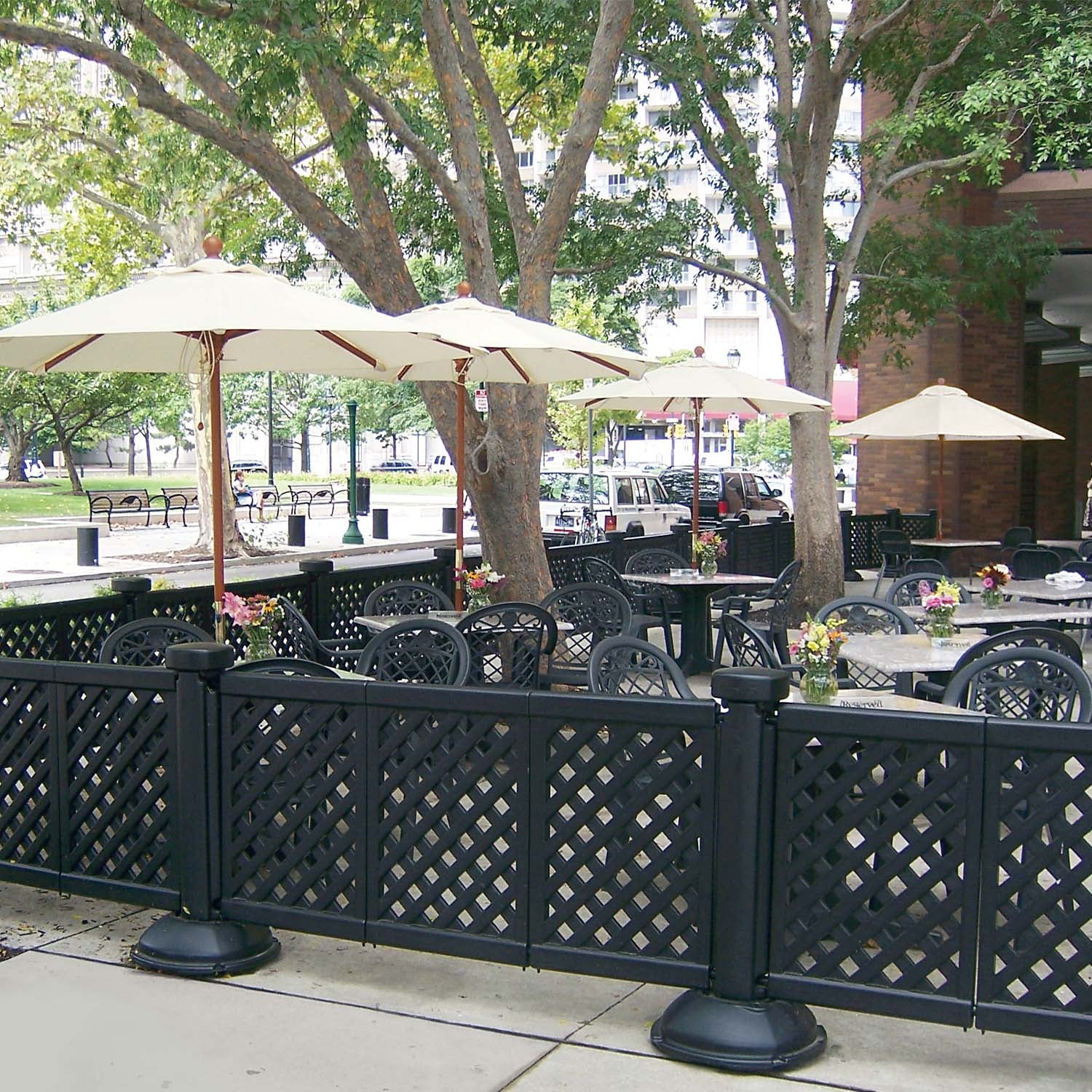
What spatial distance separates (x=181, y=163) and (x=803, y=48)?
763cm

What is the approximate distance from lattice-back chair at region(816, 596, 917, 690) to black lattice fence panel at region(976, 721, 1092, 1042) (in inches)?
154

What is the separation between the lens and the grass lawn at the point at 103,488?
38.5 metres

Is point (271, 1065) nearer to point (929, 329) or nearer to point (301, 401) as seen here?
point (929, 329)

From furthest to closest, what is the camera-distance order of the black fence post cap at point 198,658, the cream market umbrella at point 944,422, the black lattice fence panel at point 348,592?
1. the cream market umbrella at point 944,422
2. the black lattice fence panel at point 348,592
3. the black fence post cap at point 198,658

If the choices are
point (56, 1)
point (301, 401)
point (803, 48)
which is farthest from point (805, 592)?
point (301, 401)

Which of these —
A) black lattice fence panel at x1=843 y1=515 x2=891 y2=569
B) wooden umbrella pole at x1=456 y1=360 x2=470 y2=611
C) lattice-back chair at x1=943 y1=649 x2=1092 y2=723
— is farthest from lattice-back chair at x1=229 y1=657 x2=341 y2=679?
black lattice fence panel at x1=843 y1=515 x2=891 y2=569

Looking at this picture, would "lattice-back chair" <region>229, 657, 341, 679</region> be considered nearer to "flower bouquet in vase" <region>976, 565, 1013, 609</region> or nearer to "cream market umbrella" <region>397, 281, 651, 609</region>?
"cream market umbrella" <region>397, 281, 651, 609</region>

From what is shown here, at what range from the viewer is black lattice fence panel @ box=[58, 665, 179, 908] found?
5008mm

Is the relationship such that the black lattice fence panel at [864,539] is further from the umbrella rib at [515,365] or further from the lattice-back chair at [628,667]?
the lattice-back chair at [628,667]

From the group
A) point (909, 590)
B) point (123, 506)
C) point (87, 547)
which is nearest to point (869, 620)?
point (909, 590)

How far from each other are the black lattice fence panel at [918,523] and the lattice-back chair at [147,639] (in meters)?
15.4

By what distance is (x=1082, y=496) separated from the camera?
34.3 metres

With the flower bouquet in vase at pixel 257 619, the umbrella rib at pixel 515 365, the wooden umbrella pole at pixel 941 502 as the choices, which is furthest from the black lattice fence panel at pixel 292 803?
the wooden umbrella pole at pixel 941 502

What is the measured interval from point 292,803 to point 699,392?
26.6 feet
